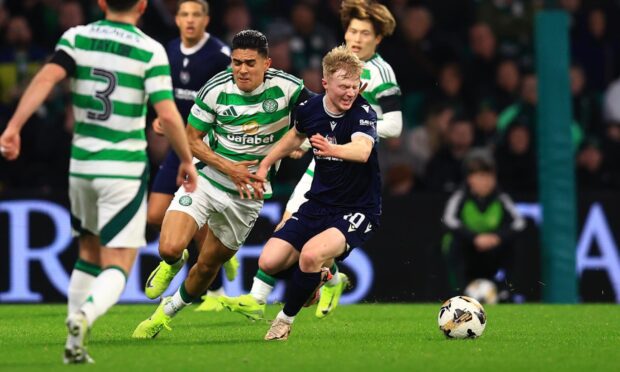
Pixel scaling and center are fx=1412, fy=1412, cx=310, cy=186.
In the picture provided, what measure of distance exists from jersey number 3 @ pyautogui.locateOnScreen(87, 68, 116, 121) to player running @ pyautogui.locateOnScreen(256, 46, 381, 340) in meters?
1.63

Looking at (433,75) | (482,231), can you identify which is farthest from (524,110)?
(482,231)

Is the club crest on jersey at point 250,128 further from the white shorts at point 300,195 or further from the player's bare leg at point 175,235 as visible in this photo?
the white shorts at point 300,195

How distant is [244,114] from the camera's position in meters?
9.37

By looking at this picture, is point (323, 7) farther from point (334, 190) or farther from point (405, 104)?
point (334, 190)

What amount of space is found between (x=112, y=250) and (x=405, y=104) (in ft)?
30.1

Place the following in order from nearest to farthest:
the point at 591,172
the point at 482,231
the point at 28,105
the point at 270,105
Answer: the point at 28,105 → the point at 270,105 → the point at 482,231 → the point at 591,172

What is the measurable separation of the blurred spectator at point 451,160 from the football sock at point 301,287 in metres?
6.06

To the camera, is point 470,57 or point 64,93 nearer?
point 64,93

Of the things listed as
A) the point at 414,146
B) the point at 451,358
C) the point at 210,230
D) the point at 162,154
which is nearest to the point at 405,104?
the point at 414,146

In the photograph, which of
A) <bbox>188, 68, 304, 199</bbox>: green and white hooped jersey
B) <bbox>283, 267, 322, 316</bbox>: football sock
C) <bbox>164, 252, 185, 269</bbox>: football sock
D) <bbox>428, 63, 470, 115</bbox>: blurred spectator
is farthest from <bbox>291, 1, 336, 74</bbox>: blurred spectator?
<bbox>283, 267, 322, 316</bbox>: football sock

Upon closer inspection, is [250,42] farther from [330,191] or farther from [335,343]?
[335,343]

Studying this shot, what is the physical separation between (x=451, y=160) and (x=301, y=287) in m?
6.54

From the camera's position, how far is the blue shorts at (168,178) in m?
11.3

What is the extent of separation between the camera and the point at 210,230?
31.6ft
